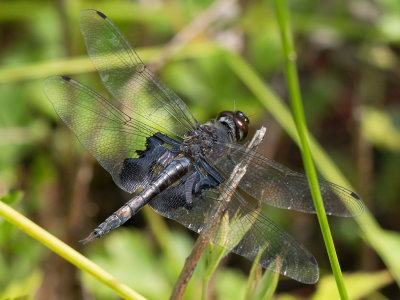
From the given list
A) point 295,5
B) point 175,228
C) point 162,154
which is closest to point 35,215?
point 175,228

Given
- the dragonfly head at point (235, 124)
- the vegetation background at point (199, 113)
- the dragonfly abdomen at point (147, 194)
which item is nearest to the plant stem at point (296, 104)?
the dragonfly abdomen at point (147, 194)

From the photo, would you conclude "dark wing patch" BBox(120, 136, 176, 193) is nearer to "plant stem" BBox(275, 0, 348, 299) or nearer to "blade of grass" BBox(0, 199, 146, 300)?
"blade of grass" BBox(0, 199, 146, 300)

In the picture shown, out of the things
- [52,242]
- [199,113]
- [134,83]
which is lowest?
[199,113]

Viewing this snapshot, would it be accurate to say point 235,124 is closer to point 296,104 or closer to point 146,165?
point 146,165

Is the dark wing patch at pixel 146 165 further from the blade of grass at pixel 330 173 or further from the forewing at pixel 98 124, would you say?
the blade of grass at pixel 330 173

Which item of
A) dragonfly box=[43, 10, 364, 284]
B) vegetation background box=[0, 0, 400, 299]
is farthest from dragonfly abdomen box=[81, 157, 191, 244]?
vegetation background box=[0, 0, 400, 299]

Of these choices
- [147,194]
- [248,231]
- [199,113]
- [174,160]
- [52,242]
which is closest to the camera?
[52,242]

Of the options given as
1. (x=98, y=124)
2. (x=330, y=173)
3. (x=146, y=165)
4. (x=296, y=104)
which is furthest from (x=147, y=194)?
(x=330, y=173)
